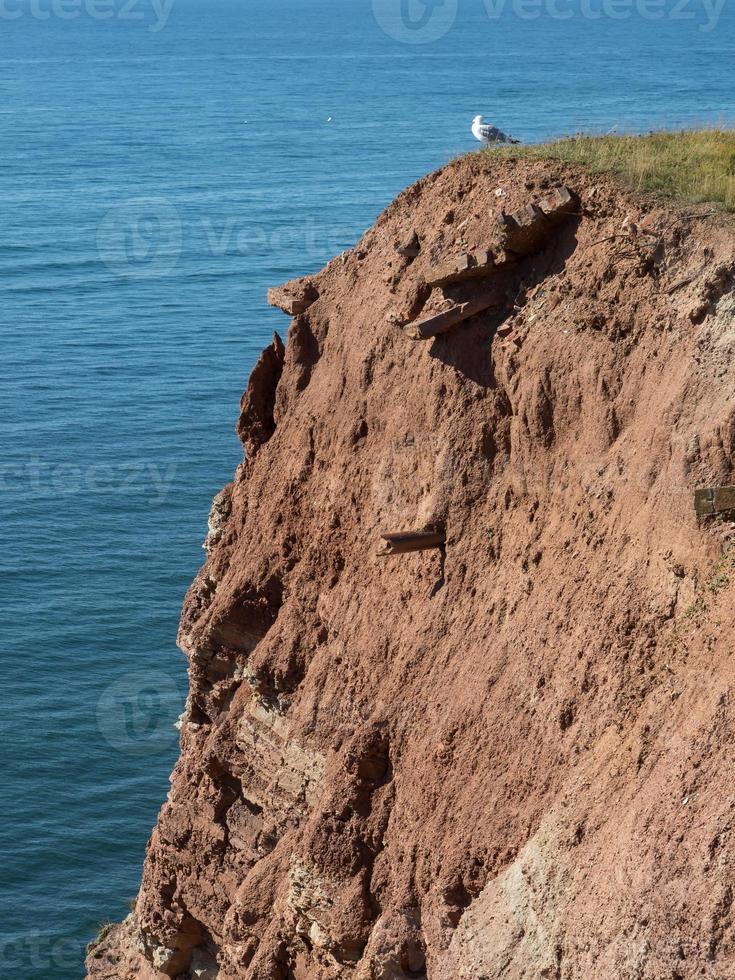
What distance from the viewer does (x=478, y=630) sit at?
17.7m

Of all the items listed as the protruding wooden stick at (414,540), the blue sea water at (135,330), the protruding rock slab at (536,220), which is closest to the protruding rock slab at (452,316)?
the protruding rock slab at (536,220)

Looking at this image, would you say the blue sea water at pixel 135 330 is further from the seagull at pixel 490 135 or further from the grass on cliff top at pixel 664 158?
the grass on cliff top at pixel 664 158

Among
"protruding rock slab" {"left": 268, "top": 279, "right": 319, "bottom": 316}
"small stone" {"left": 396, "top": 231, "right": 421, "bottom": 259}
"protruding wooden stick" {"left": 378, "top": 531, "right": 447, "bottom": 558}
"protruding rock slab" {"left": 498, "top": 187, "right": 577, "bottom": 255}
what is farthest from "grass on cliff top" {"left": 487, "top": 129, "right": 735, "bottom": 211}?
"protruding wooden stick" {"left": 378, "top": 531, "right": 447, "bottom": 558}

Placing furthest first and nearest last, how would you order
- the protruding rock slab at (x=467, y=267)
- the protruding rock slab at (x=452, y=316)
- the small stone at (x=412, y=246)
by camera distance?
the small stone at (x=412, y=246), the protruding rock slab at (x=452, y=316), the protruding rock slab at (x=467, y=267)

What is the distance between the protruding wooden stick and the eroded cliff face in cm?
18

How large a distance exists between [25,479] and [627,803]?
52.1 metres

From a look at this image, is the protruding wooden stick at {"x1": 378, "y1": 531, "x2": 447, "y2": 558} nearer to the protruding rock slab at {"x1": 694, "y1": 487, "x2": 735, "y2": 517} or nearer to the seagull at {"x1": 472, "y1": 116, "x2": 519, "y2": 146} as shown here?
the protruding rock slab at {"x1": 694, "y1": 487, "x2": 735, "y2": 517}

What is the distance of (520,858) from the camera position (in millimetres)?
15734

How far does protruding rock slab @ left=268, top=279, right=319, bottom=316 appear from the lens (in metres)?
22.3

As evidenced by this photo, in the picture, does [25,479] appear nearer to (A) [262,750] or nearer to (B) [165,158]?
(A) [262,750]

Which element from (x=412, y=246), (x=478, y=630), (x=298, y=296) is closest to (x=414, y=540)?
(x=478, y=630)

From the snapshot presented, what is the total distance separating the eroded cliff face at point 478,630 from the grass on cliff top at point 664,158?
0.37m

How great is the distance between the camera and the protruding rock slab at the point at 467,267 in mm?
18484

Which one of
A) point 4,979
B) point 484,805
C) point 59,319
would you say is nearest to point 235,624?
point 484,805
